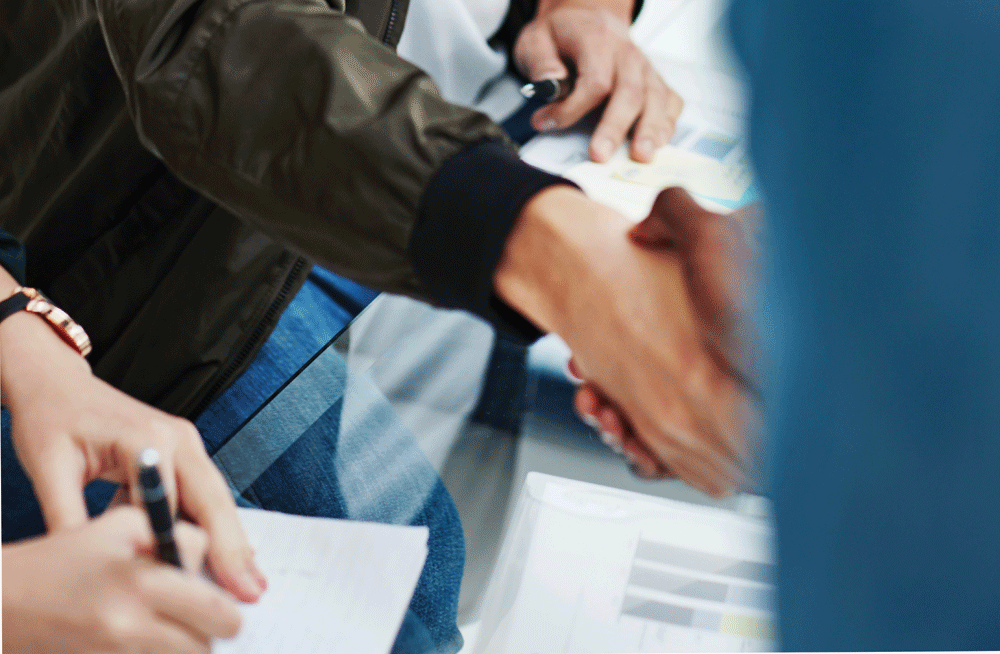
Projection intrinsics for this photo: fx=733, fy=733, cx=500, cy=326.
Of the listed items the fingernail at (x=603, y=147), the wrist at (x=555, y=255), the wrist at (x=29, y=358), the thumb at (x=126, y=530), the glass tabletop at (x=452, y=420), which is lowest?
the glass tabletop at (x=452, y=420)

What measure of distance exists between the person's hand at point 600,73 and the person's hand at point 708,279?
1.37 feet

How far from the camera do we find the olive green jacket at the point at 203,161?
0.46 m

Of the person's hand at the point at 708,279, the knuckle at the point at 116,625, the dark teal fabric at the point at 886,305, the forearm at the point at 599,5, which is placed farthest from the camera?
the forearm at the point at 599,5

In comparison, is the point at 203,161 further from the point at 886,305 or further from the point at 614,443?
the point at 886,305

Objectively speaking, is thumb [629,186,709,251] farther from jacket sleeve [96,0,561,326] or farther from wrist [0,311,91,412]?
wrist [0,311,91,412]

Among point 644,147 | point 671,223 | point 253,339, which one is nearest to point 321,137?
point 671,223

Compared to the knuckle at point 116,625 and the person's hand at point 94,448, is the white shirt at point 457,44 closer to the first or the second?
the person's hand at point 94,448

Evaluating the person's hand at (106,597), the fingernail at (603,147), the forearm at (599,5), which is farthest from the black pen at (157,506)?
the forearm at (599,5)

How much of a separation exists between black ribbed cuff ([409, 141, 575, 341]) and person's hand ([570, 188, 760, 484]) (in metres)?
0.07

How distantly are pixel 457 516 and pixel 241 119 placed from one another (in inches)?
13.0

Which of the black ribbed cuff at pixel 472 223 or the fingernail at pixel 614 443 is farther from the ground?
the black ribbed cuff at pixel 472 223

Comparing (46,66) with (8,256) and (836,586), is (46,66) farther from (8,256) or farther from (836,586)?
(836,586)

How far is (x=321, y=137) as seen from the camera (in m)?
0.47

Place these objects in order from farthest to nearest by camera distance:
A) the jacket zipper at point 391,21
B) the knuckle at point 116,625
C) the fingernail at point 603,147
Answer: the fingernail at point 603,147 → the jacket zipper at point 391,21 → the knuckle at point 116,625
